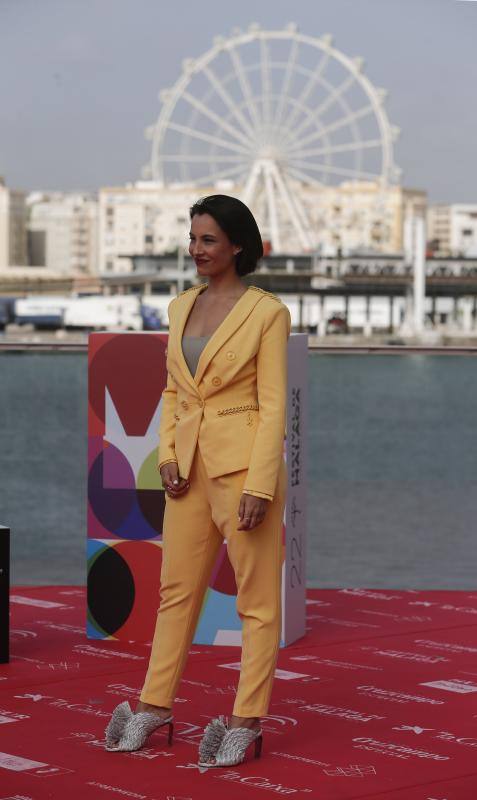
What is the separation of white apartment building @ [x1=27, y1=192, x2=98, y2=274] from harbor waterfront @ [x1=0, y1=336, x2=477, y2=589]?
7585 centimetres

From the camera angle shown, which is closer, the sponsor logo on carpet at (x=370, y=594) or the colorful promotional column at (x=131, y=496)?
the colorful promotional column at (x=131, y=496)

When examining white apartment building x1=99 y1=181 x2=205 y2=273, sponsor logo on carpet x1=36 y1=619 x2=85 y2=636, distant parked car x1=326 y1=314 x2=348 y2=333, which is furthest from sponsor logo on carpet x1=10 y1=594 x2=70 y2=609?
white apartment building x1=99 y1=181 x2=205 y2=273

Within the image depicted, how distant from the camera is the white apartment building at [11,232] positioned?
137 meters

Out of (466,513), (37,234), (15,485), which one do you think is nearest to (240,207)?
(466,513)

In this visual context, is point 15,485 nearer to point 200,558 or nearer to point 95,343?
point 95,343

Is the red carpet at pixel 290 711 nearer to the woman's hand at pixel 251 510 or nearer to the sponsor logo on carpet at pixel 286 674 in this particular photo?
the sponsor logo on carpet at pixel 286 674

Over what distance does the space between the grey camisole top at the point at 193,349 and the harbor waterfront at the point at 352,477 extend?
4836mm

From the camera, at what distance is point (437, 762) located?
3.34 metres

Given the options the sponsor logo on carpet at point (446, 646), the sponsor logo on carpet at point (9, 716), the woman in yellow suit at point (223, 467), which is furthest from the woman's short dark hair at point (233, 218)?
the sponsor logo on carpet at point (446, 646)

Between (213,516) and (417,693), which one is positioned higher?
(213,516)

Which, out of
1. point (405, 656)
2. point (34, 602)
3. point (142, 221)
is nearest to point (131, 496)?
point (34, 602)

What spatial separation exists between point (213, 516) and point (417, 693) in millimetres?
1012

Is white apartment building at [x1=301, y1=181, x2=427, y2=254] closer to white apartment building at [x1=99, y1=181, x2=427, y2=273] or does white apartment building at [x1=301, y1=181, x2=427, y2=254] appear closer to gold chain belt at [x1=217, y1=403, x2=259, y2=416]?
white apartment building at [x1=99, y1=181, x2=427, y2=273]

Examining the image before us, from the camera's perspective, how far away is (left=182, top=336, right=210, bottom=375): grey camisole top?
3.36 meters
